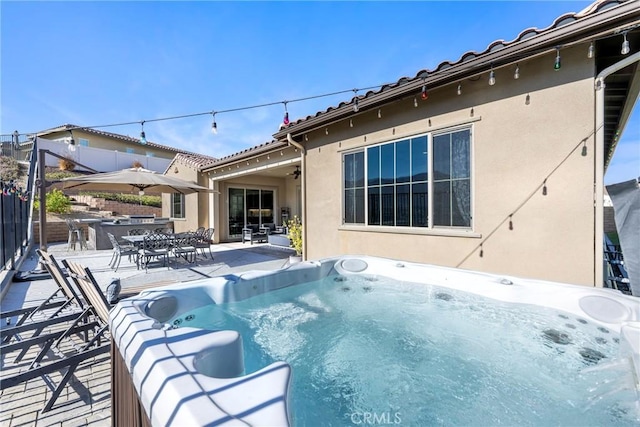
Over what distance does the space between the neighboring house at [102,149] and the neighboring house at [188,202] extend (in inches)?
324

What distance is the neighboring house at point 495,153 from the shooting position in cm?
384

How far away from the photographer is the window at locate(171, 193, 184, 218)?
1479 centimetres

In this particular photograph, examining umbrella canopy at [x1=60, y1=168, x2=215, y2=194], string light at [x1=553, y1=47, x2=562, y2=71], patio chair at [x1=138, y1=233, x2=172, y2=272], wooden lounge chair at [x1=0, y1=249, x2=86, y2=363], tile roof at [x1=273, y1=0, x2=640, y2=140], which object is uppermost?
tile roof at [x1=273, y1=0, x2=640, y2=140]

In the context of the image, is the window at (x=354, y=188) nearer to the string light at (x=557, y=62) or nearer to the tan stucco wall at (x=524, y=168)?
the tan stucco wall at (x=524, y=168)

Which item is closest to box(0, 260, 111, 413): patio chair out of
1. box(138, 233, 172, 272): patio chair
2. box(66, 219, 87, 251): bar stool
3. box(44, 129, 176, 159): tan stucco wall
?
box(138, 233, 172, 272): patio chair

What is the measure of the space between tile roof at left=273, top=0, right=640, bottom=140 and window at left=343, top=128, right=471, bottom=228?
959 mm

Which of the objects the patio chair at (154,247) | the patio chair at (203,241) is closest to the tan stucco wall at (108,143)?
the patio chair at (203,241)

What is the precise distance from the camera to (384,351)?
3219 mm

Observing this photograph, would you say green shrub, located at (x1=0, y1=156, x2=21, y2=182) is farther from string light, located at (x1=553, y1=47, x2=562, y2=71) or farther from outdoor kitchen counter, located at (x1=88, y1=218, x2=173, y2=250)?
string light, located at (x1=553, y1=47, x2=562, y2=71)

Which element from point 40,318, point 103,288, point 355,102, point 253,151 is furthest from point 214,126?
point 40,318

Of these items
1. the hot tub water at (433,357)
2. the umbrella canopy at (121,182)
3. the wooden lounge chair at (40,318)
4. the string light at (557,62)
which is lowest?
the hot tub water at (433,357)

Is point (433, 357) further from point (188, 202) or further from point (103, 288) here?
point (188, 202)

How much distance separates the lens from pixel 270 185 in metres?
14.7

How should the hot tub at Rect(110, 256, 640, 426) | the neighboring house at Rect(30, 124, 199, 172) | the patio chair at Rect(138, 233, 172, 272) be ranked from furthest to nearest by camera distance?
the neighboring house at Rect(30, 124, 199, 172) → the patio chair at Rect(138, 233, 172, 272) → the hot tub at Rect(110, 256, 640, 426)
